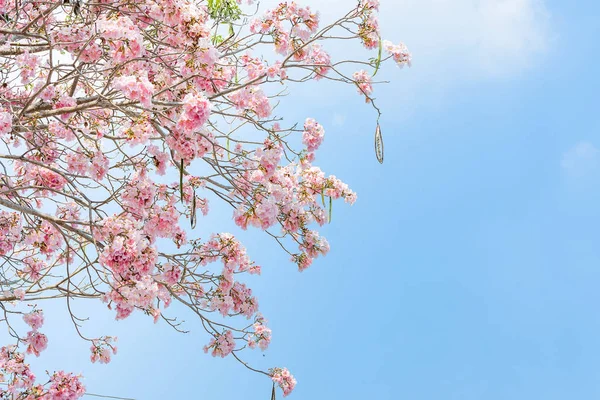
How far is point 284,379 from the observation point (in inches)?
200

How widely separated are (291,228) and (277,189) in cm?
40

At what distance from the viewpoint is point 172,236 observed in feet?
14.0

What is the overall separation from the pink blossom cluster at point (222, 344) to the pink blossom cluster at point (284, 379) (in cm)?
45

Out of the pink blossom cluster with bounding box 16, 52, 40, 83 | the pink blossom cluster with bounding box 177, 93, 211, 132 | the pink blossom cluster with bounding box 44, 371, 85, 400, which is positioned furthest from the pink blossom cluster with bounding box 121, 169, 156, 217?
the pink blossom cluster with bounding box 44, 371, 85, 400

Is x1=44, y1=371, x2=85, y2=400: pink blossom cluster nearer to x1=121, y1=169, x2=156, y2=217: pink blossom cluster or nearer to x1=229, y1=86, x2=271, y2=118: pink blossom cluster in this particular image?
x1=121, y1=169, x2=156, y2=217: pink blossom cluster

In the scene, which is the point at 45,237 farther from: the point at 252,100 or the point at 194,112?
the point at 194,112

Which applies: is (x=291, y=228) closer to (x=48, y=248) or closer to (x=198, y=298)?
(x=198, y=298)

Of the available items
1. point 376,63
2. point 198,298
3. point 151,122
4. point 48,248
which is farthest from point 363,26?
point 48,248

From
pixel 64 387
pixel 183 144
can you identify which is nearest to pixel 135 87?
pixel 183 144

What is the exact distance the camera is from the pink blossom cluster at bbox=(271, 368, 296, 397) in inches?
199

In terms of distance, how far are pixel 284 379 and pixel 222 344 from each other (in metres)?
0.63

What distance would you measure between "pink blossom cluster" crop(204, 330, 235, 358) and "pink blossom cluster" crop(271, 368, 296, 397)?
45cm

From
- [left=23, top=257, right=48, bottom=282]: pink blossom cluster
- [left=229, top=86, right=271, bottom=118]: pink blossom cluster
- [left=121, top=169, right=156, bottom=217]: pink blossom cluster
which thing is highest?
[left=229, top=86, right=271, bottom=118]: pink blossom cluster

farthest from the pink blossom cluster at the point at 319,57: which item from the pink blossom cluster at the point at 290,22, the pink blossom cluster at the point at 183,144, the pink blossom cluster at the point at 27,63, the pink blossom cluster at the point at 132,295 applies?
the pink blossom cluster at the point at 132,295
